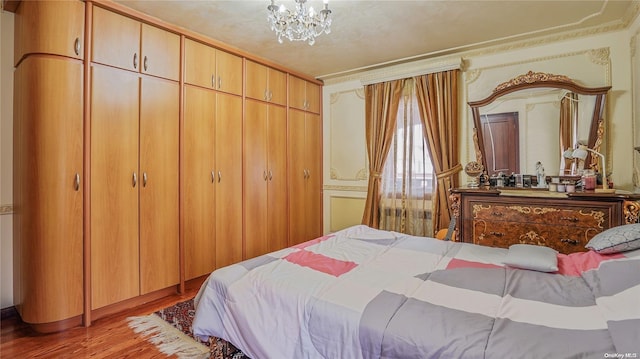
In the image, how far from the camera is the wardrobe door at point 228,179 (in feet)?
10.7

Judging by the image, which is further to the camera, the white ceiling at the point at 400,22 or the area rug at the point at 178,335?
the white ceiling at the point at 400,22

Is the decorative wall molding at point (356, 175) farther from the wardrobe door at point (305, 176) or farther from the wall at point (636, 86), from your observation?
the wall at point (636, 86)

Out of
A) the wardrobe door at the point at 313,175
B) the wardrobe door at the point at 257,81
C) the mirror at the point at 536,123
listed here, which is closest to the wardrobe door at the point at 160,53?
the wardrobe door at the point at 257,81

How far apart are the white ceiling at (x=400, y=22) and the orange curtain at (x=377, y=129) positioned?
1.76 feet

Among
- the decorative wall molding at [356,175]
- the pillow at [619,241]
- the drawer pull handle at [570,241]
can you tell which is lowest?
the drawer pull handle at [570,241]

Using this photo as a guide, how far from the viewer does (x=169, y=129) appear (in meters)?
2.86

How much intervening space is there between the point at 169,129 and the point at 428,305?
2.65 meters

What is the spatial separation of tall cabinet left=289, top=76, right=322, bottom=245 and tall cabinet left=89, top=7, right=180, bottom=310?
5.27 feet

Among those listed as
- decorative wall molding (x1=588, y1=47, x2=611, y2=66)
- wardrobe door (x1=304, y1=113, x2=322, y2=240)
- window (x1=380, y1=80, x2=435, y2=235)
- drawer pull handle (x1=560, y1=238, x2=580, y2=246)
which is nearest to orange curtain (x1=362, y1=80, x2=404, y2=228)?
window (x1=380, y1=80, x2=435, y2=235)

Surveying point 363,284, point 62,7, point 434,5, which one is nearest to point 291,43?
point 434,5

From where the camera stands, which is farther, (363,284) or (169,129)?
(169,129)

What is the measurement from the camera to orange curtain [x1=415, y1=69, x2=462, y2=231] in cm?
353

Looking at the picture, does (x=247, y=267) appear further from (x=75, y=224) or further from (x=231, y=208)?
(x=231, y=208)

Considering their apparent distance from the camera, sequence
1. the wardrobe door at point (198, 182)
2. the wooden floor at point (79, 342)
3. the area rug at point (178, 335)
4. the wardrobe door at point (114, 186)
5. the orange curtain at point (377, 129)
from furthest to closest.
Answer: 1. the orange curtain at point (377, 129)
2. the wardrobe door at point (198, 182)
3. the wardrobe door at point (114, 186)
4. the wooden floor at point (79, 342)
5. the area rug at point (178, 335)
